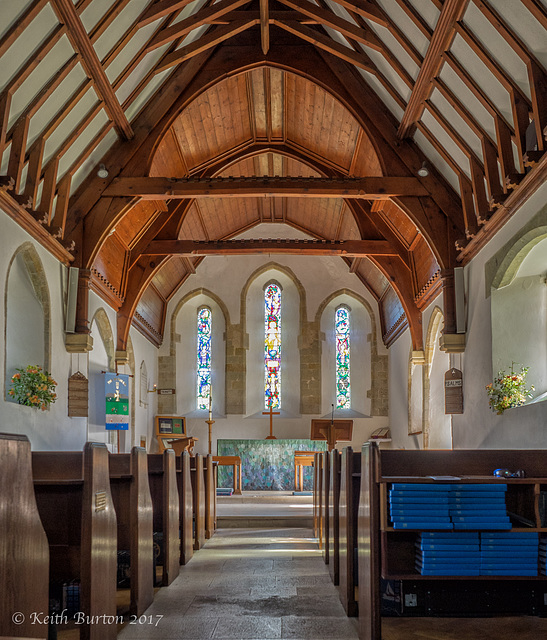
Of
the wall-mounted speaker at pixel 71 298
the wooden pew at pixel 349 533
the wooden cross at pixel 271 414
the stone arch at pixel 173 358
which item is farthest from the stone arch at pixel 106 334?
the wooden pew at pixel 349 533

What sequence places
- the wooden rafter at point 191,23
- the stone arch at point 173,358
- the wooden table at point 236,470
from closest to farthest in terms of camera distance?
1. the wooden rafter at point 191,23
2. the wooden table at point 236,470
3. the stone arch at point 173,358

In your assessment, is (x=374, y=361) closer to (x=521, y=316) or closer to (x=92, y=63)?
(x=521, y=316)

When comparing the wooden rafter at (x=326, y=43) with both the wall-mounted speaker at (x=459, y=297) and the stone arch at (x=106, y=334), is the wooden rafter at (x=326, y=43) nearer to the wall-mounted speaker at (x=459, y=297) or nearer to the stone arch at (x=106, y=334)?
the wall-mounted speaker at (x=459, y=297)

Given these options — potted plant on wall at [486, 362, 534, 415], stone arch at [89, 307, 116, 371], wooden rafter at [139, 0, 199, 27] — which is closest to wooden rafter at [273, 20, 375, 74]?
wooden rafter at [139, 0, 199, 27]

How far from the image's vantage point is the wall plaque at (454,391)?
902 centimetres

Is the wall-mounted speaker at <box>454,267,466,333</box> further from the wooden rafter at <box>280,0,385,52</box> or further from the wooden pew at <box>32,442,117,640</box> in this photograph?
the wooden pew at <box>32,442,117,640</box>

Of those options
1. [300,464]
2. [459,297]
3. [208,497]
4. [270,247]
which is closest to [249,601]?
[208,497]

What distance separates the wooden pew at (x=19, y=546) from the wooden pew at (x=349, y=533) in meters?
2.36

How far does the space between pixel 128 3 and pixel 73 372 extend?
473cm

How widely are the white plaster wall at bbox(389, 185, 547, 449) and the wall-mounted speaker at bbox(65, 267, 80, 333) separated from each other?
16.4ft

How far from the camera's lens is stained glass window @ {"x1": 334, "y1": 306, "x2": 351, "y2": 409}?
16.2 meters

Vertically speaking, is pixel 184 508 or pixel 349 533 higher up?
pixel 349 533

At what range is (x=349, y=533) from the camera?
443cm

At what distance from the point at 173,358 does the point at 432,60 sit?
10.4m
